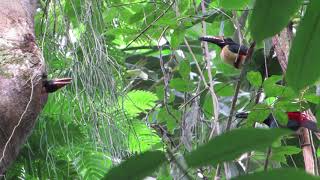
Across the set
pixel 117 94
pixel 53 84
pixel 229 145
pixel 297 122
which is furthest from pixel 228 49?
pixel 229 145

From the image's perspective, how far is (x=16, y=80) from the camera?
93 centimetres

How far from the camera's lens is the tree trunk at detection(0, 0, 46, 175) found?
2.93 ft

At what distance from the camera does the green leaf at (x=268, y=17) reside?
537mm

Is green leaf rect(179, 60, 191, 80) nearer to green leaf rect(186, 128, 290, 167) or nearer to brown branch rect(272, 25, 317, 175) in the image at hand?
brown branch rect(272, 25, 317, 175)

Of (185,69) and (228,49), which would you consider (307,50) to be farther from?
(228,49)

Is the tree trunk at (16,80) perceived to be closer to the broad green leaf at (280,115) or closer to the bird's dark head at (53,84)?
the bird's dark head at (53,84)

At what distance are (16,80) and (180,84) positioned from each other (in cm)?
97

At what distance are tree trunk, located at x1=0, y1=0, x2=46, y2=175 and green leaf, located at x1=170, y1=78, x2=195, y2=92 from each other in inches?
32.1

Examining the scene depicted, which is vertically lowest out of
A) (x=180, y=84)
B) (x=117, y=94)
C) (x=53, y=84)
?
(x=180, y=84)

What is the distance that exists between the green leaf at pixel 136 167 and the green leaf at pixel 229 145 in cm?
3

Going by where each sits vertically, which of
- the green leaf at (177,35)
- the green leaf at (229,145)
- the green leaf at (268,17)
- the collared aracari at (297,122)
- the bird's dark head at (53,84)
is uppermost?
the green leaf at (268,17)

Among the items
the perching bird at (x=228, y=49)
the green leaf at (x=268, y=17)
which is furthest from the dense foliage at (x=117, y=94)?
the perching bird at (x=228, y=49)

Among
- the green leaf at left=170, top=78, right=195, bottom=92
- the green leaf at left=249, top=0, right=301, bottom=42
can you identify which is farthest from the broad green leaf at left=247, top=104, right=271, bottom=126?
the green leaf at left=249, top=0, right=301, bottom=42

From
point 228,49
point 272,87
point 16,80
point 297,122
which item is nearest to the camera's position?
point 16,80
